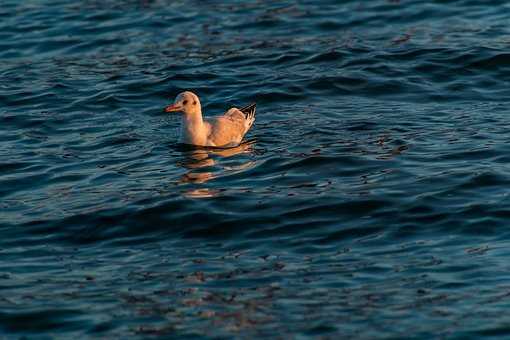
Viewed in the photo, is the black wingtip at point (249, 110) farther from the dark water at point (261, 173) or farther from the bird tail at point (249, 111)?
the dark water at point (261, 173)

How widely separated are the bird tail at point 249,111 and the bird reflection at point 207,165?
44 cm

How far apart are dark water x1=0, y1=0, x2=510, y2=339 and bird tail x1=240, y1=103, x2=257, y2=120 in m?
0.31

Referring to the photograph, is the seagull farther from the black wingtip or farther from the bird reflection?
the black wingtip

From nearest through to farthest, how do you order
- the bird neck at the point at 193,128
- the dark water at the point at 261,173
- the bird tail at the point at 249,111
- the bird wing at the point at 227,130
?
the dark water at the point at 261,173, the bird neck at the point at 193,128, the bird wing at the point at 227,130, the bird tail at the point at 249,111

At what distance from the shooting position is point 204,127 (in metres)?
17.1

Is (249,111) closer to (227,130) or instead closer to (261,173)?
(227,130)

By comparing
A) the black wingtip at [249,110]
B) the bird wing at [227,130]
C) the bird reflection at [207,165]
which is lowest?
the bird reflection at [207,165]

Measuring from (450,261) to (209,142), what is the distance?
18.0 ft

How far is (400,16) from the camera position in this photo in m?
23.5

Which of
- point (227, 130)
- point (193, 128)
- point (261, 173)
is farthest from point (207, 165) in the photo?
point (261, 173)

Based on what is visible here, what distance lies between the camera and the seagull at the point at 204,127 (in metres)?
16.9

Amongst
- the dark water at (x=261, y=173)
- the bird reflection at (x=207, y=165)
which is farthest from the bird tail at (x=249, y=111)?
the bird reflection at (x=207, y=165)

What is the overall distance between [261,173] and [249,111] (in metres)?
2.22

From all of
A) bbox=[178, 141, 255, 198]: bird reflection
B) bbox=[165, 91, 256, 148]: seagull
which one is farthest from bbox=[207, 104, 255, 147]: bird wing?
bbox=[178, 141, 255, 198]: bird reflection
